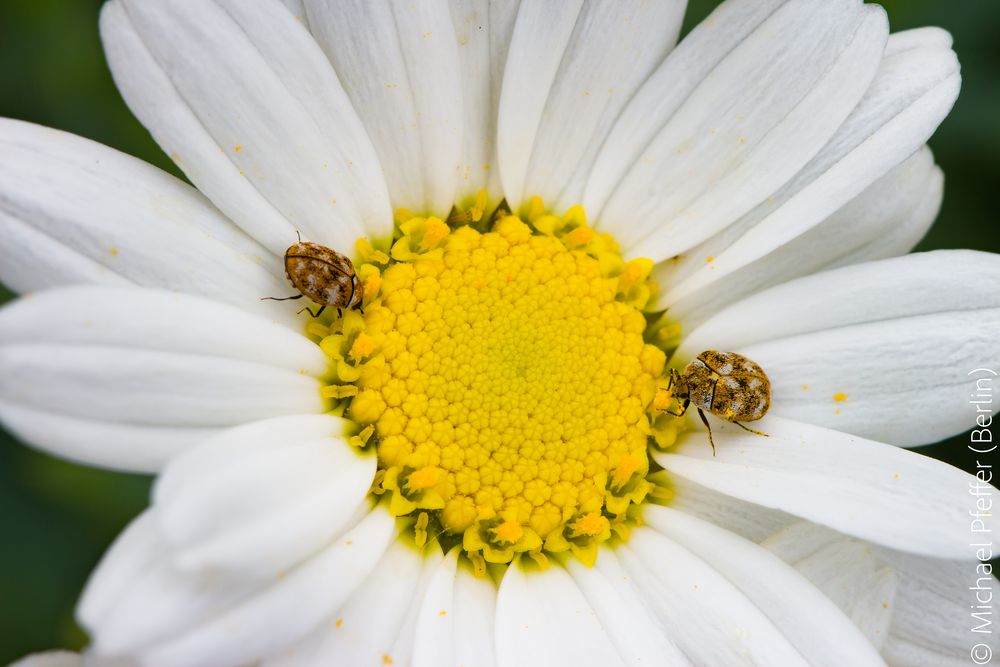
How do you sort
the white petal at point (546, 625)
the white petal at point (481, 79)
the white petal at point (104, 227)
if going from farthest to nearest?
the white petal at point (481, 79) < the white petal at point (546, 625) < the white petal at point (104, 227)

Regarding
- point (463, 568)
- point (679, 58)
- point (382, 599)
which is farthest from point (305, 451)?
point (679, 58)

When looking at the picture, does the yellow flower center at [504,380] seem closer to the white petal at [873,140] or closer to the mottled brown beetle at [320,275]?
the mottled brown beetle at [320,275]

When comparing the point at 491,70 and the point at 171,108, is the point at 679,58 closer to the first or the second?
the point at 491,70

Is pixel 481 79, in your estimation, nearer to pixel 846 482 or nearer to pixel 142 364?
pixel 142 364

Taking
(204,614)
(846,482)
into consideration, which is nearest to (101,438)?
(204,614)

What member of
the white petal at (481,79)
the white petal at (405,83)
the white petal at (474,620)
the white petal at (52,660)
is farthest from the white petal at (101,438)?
the white petal at (481,79)

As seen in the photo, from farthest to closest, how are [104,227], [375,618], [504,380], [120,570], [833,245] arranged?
[833,245] < [504,380] < [375,618] < [104,227] < [120,570]
